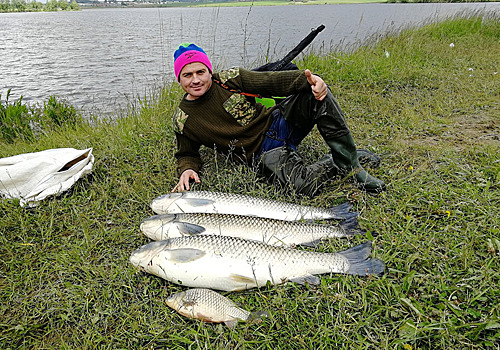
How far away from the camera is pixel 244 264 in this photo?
211 cm

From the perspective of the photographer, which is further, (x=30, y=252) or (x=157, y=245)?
(x=30, y=252)

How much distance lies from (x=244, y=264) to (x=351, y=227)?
3.08ft

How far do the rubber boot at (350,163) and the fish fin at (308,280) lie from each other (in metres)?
1.17

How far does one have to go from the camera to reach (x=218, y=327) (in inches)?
73.2

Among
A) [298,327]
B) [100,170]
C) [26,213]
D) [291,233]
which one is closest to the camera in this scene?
[298,327]

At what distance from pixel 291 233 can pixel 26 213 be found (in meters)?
2.37

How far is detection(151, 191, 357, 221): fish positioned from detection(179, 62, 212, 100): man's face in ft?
3.28

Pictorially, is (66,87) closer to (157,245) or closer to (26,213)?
(26,213)

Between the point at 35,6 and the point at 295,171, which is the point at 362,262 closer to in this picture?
the point at 295,171

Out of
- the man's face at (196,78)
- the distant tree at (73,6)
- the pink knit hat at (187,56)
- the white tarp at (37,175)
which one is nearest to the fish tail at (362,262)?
the man's face at (196,78)

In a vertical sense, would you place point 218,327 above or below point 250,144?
below

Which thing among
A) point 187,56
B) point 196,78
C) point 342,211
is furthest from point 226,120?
point 342,211

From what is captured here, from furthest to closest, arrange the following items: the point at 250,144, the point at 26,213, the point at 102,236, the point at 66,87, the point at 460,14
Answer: the point at 460,14
the point at 66,87
the point at 250,144
the point at 26,213
the point at 102,236

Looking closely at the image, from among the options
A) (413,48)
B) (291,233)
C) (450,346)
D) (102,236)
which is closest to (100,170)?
(102,236)
